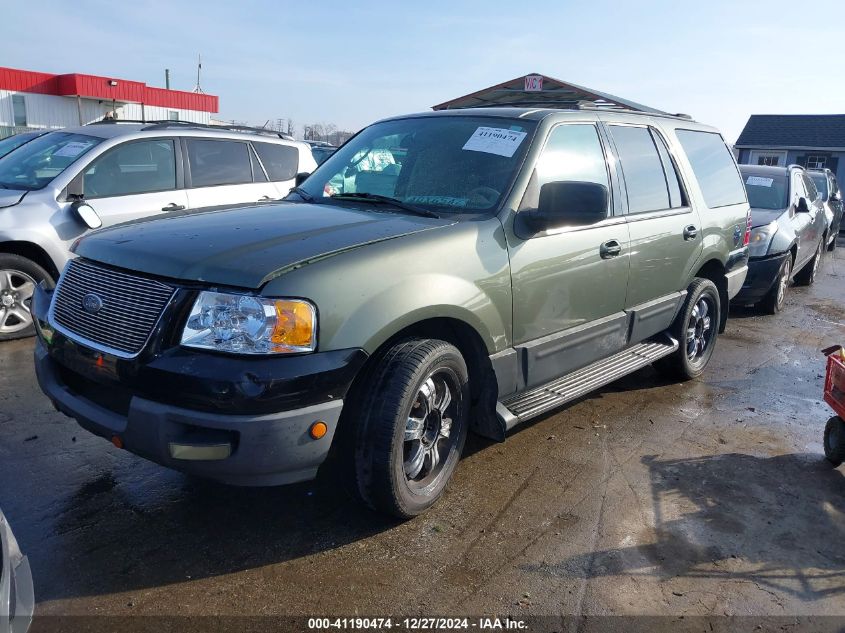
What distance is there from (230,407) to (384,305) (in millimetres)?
742

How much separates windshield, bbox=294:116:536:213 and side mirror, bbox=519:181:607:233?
0.80 ft

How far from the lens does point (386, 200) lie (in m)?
3.73

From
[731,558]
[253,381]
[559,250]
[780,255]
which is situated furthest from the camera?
A: [780,255]

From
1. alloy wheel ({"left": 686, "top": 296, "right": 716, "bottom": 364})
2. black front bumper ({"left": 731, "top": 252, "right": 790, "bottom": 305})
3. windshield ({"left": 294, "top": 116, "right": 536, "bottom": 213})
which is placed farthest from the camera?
black front bumper ({"left": 731, "top": 252, "right": 790, "bottom": 305})

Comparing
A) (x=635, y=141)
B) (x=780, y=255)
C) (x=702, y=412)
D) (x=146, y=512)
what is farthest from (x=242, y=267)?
(x=780, y=255)

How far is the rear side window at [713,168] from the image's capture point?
527cm

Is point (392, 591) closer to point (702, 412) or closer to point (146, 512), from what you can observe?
point (146, 512)

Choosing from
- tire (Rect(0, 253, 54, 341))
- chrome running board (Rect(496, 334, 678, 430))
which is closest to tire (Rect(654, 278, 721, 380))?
chrome running board (Rect(496, 334, 678, 430))

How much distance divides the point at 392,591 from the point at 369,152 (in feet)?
8.81

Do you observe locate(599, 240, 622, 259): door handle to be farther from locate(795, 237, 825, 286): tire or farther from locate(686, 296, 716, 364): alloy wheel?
locate(795, 237, 825, 286): tire

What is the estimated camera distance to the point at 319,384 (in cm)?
261

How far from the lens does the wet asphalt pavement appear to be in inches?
105

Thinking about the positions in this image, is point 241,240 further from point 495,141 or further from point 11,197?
point 11,197

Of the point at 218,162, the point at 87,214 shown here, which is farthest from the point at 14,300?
the point at 218,162
